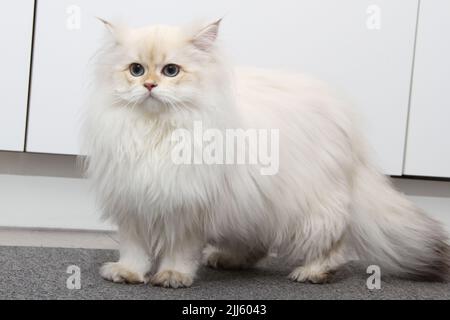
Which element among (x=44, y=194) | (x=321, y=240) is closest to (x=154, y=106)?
(x=321, y=240)

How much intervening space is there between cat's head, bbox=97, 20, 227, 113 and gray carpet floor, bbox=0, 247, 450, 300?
41cm

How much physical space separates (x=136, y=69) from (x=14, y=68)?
851mm

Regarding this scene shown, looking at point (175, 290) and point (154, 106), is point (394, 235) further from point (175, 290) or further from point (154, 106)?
point (154, 106)

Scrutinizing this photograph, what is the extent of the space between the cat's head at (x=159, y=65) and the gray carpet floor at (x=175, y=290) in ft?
1.36

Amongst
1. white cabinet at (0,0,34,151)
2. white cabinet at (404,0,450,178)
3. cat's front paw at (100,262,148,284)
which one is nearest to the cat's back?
cat's front paw at (100,262,148,284)

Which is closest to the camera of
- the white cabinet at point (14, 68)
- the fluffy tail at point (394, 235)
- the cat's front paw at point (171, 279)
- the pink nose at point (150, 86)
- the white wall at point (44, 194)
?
the pink nose at point (150, 86)

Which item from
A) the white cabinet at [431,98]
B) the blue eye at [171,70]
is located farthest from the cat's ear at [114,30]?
the white cabinet at [431,98]

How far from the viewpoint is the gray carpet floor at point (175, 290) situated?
145 cm

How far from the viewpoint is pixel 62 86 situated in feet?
7.27

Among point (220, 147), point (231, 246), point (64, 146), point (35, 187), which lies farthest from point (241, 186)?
point (35, 187)

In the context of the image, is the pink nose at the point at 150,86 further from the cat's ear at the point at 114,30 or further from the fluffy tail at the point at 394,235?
the fluffy tail at the point at 394,235

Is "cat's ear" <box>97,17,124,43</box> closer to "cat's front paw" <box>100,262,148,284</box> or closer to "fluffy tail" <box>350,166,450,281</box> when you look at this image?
"cat's front paw" <box>100,262,148,284</box>

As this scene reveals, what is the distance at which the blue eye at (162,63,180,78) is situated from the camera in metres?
1.48

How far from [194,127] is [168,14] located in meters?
0.89
